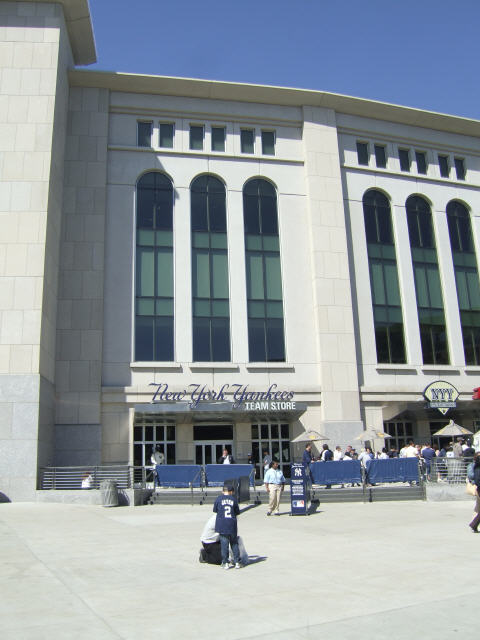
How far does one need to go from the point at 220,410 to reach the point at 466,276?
62.2 feet

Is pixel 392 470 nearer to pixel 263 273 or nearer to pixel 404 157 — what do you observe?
pixel 263 273

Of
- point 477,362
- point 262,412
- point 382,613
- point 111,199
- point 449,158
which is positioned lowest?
point 382,613

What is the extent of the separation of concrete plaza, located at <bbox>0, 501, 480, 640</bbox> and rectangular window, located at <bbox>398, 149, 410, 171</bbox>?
27.0 m

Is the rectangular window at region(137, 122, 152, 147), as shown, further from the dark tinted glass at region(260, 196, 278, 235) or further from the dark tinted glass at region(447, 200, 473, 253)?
the dark tinted glass at region(447, 200, 473, 253)

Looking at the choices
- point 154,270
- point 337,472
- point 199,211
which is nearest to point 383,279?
point 199,211

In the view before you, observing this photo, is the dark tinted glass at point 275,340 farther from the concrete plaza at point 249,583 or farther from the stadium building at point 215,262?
the concrete plaza at point 249,583

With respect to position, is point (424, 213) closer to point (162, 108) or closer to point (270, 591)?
point (162, 108)

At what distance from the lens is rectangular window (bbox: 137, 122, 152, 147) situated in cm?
3419

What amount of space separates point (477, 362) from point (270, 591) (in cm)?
3066

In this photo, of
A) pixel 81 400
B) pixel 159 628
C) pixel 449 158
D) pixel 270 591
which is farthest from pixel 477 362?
pixel 159 628

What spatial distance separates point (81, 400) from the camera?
29.2 meters

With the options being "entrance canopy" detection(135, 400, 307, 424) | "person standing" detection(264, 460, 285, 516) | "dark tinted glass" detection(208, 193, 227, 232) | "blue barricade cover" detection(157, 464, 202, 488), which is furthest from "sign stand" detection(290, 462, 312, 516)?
"dark tinted glass" detection(208, 193, 227, 232)

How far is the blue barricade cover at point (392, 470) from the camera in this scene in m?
23.6

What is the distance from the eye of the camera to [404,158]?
38562 millimetres
